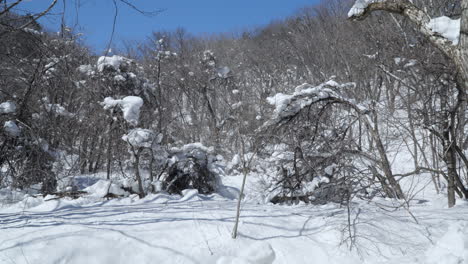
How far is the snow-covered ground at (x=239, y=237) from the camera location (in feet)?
8.63

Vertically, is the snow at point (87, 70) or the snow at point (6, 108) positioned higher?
the snow at point (87, 70)

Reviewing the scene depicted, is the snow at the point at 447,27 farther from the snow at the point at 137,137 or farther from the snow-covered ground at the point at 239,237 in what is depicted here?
the snow at the point at 137,137

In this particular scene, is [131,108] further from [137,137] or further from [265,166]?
[265,166]

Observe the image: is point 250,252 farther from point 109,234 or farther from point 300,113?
point 300,113

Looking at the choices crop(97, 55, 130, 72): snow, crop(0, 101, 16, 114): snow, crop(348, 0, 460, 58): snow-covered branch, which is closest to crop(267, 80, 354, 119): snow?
crop(348, 0, 460, 58): snow-covered branch

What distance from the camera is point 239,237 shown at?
302cm

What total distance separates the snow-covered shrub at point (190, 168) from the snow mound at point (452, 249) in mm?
5469

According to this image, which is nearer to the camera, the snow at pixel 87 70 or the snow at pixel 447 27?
the snow at pixel 447 27

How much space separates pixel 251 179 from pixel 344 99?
22.0 ft

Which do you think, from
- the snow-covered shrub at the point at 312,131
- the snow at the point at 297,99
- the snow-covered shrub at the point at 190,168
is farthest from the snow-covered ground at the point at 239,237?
the snow-covered shrub at the point at 190,168

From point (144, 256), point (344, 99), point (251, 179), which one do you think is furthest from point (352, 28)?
point (144, 256)

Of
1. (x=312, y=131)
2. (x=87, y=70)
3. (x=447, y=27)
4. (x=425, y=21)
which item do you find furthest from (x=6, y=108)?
(x=447, y=27)

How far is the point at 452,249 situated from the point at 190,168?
18.9 ft

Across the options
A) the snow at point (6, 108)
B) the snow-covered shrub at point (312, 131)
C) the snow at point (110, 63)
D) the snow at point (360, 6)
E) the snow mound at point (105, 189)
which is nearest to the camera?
the snow at point (360, 6)
